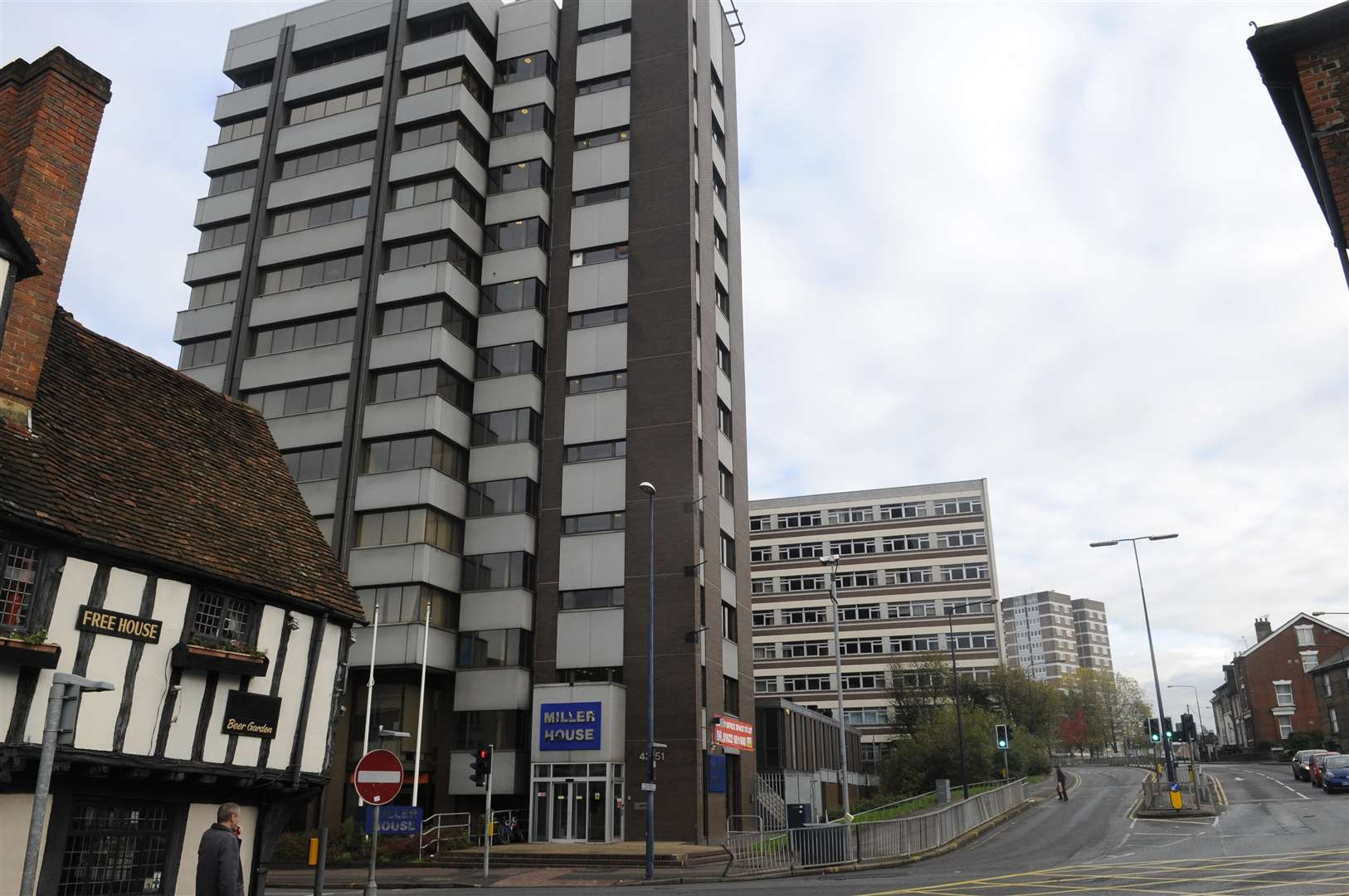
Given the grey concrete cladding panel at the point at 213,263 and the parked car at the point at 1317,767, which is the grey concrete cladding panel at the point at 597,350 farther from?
the parked car at the point at 1317,767

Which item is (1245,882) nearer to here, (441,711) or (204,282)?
(441,711)

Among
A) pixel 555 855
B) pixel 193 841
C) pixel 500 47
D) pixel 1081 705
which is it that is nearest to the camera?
pixel 193 841

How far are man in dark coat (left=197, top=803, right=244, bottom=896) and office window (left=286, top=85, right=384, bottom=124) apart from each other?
154 ft

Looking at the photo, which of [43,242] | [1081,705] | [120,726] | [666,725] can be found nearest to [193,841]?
[120,726]

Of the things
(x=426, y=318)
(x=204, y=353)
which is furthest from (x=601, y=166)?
(x=204, y=353)

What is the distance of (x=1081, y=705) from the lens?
113750mm

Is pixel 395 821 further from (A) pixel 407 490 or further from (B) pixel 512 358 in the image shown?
(B) pixel 512 358

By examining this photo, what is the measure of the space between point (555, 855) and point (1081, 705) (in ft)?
322

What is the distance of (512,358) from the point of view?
46062 mm

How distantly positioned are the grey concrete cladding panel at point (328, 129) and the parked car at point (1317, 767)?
54508 millimetres

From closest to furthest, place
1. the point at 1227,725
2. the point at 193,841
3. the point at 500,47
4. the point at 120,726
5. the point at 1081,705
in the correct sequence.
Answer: the point at 120,726 → the point at 193,841 → the point at 500,47 → the point at 1081,705 → the point at 1227,725

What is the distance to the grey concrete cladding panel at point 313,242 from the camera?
48219 mm

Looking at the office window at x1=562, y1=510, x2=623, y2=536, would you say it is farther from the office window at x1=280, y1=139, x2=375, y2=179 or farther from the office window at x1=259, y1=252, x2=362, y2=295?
the office window at x1=280, y1=139, x2=375, y2=179

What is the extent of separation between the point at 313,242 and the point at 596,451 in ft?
62.1
